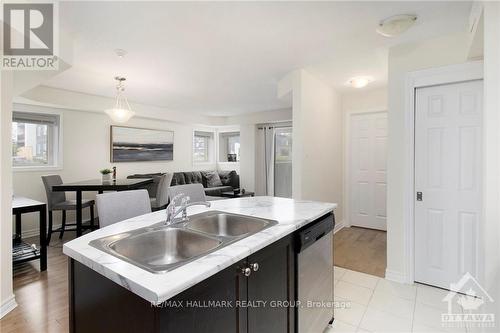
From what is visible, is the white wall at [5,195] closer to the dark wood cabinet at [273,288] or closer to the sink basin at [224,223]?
the sink basin at [224,223]

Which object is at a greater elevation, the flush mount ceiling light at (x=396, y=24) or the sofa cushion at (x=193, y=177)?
the flush mount ceiling light at (x=396, y=24)

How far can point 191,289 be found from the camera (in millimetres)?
890

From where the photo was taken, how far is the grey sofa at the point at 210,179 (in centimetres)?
572

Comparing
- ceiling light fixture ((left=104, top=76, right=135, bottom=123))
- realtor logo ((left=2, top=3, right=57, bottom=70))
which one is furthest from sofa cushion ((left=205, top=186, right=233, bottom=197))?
realtor logo ((left=2, top=3, right=57, bottom=70))

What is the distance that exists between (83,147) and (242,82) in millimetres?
3138

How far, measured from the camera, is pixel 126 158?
5180mm

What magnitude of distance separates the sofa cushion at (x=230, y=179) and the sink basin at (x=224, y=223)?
4.86 m

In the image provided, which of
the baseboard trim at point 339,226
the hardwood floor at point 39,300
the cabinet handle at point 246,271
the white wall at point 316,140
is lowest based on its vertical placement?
the hardwood floor at point 39,300

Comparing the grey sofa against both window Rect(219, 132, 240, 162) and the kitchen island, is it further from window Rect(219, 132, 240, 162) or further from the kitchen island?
the kitchen island

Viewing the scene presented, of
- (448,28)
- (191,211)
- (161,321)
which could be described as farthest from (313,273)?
(448,28)

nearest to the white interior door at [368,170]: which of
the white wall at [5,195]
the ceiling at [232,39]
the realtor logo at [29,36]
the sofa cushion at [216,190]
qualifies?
the ceiling at [232,39]

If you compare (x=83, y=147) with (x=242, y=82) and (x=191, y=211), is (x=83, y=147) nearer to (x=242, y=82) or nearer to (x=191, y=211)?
(x=242, y=82)

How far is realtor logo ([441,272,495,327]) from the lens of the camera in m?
1.97

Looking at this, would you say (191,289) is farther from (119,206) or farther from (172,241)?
(119,206)
